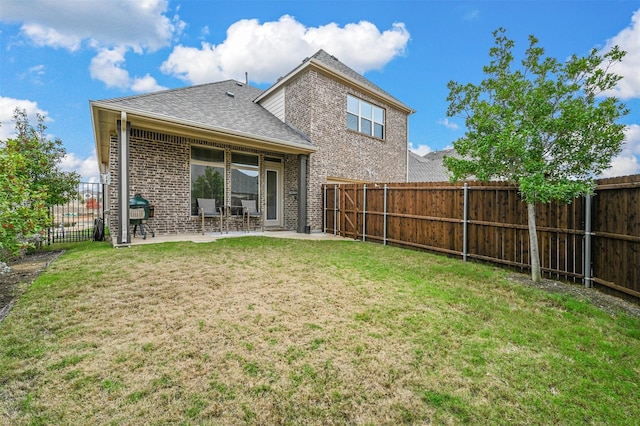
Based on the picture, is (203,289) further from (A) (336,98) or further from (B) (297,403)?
(A) (336,98)

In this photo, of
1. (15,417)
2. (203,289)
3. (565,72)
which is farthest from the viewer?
(565,72)

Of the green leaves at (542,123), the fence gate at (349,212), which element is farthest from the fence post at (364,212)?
the green leaves at (542,123)

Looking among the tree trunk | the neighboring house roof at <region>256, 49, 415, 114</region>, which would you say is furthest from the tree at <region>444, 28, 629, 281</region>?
the neighboring house roof at <region>256, 49, 415, 114</region>

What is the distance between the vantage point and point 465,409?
1.87 metres

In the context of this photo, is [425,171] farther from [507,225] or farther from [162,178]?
[162,178]

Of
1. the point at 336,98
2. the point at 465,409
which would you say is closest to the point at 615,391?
the point at 465,409

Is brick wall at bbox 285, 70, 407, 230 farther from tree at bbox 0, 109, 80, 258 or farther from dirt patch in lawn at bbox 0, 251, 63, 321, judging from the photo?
tree at bbox 0, 109, 80, 258

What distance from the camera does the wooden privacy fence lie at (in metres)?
3.99

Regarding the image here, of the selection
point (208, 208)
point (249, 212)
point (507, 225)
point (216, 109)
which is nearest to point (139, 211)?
point (208, 208)

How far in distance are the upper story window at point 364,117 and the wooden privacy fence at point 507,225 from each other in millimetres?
4234

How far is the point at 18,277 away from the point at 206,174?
5603 millimetres

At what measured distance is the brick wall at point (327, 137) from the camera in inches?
434

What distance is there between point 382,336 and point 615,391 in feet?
5.50

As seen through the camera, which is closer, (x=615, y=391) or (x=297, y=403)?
(x=297, y=403)
